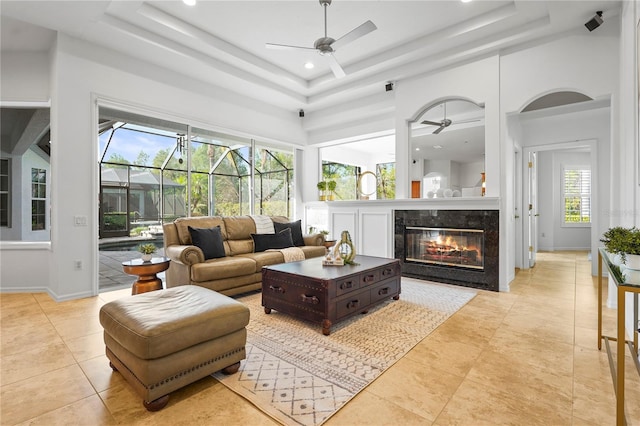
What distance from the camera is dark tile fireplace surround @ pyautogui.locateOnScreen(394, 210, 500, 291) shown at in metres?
4.20

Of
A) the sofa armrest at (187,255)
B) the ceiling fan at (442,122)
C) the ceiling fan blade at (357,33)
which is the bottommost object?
the sofa armrest at (187,255)

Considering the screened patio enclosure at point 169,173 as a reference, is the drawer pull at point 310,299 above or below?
below

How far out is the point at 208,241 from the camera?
12.8 ft

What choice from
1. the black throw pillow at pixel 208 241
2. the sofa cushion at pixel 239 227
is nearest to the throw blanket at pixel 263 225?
the sofa cushion at pixel 239 227

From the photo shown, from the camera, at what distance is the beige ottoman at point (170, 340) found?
5.46ft

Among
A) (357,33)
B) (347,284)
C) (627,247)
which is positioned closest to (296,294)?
(347,284)

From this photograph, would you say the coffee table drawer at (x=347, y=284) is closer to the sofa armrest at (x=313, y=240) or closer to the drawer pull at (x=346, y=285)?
the drawer pull at (x=346, y=285)

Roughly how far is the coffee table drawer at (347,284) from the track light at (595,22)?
373 cm

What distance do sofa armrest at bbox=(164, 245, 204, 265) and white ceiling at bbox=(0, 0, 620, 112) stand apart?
2.67 meters

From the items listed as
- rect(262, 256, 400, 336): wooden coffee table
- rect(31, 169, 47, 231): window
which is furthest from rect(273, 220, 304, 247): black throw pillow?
rect(31, 169, 47, 231): window

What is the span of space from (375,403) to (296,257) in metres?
2.81

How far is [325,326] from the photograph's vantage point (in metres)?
2.68

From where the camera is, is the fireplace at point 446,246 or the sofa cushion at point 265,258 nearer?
the sofa cushion at point 265,258

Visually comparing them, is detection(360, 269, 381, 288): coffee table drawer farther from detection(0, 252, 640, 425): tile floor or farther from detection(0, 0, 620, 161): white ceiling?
detection(0, 0, 620, 161): white ceiling
